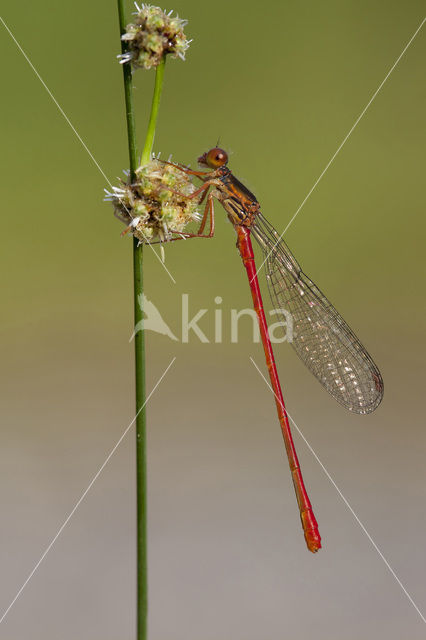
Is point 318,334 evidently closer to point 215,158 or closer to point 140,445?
point 215,158

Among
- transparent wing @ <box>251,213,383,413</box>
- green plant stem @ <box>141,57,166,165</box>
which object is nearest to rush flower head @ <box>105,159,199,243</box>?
green plant stem @ <box>141,57,166,165</box>

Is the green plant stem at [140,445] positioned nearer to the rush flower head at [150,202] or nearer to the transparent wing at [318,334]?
the rush flower head at [150,202]

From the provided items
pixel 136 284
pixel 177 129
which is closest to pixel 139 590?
pixel 136 284

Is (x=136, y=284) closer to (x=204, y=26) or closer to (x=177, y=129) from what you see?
(x=177, y=129)

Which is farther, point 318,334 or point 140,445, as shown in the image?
point 318,334

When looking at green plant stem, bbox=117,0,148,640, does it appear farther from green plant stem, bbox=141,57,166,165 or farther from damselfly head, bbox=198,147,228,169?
damselfly head, bbox=198,147,228,169

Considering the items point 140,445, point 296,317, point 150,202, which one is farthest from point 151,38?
point 296,317
